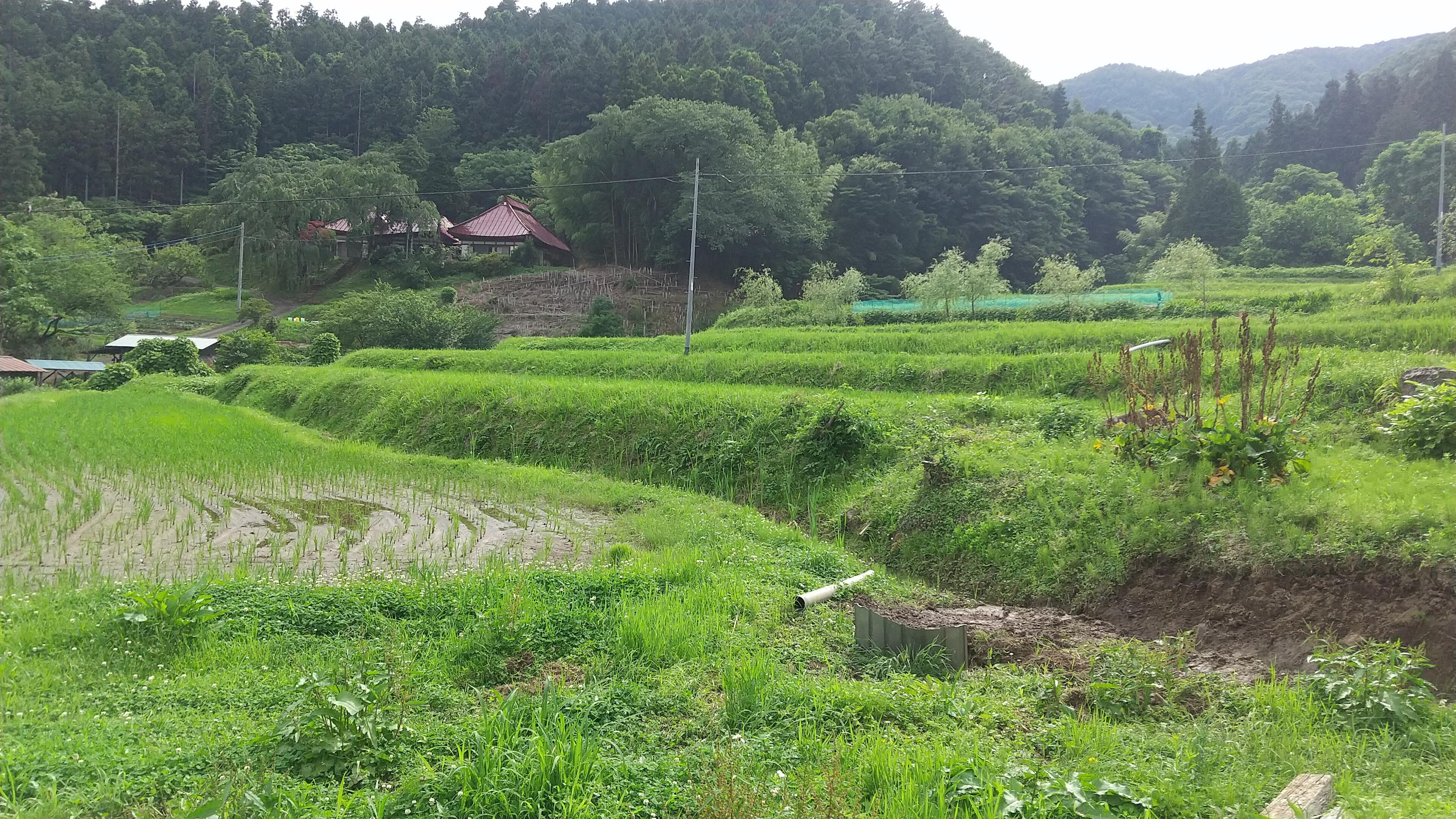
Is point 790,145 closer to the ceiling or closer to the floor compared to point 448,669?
closer to the ceiling

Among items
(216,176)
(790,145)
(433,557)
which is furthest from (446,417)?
(216,176)

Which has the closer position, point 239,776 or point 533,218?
point 239,776

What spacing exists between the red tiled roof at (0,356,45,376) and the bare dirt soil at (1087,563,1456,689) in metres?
46.2

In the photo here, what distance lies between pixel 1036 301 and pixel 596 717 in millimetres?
30283

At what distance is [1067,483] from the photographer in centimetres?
819

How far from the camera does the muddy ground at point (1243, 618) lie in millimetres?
5336

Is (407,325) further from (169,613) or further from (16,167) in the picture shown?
(16,167)

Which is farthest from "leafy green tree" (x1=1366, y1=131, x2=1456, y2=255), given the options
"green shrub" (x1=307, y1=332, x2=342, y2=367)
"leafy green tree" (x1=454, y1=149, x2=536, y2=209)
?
"leafy green tree" (x1=454, y1=149, x2=536, y2=209)

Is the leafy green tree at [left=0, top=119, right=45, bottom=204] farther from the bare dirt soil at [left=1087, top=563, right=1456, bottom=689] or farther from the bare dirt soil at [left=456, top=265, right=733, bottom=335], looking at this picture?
the bare dirt soil at [left=1087, top=563, right=1456, bottom=689]

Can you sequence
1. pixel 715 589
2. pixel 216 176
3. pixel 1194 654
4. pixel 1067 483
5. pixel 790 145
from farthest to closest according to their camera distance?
1. pixel 216 176
2. pixel 790 145
3. pixel 1067 483
4. pixel 715 589
5. pixel 1194 654

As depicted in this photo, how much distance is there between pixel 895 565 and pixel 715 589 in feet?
9.80

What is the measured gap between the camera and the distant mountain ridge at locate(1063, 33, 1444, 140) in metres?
123

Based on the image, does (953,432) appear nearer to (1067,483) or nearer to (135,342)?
(1067,483)

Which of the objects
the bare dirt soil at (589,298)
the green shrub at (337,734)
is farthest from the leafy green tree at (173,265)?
the green shrub at (337,734)
